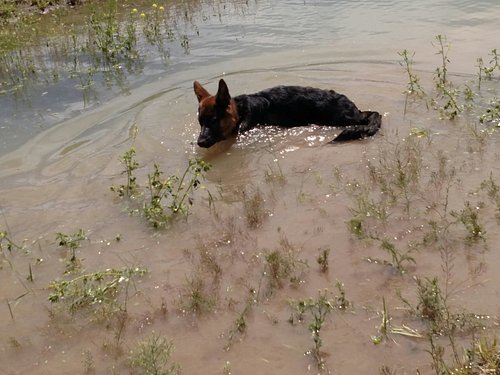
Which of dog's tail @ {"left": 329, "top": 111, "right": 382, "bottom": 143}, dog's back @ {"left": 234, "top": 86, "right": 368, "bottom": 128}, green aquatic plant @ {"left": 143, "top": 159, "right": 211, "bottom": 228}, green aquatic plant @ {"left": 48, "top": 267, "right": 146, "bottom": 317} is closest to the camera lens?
green aquatic plant @ {"left": 48, "top": 267, "right": 146, "bottom": 317}

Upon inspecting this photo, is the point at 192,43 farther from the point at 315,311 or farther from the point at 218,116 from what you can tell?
the point at 315,311

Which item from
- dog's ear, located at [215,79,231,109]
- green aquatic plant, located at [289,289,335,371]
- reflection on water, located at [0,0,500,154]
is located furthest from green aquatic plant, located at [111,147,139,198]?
green aquatic plant, located at [289,289,335,371]

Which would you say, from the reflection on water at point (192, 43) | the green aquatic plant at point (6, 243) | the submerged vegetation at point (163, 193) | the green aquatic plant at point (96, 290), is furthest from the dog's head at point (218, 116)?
the green aquatic plant at point (96, 290)

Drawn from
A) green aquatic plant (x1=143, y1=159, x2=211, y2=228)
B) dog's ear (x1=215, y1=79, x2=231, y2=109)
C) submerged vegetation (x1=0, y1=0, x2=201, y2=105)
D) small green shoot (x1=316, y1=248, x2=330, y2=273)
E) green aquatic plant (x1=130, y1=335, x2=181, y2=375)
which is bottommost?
green aquatic plant (x1=130, y1=335, x2=181, y2=375)

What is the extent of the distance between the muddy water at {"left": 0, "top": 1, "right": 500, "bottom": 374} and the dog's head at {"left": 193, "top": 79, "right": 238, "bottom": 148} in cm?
20

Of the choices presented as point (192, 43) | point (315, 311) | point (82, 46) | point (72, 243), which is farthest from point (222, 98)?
point (82, 46)

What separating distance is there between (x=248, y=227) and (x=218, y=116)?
264 centimetres

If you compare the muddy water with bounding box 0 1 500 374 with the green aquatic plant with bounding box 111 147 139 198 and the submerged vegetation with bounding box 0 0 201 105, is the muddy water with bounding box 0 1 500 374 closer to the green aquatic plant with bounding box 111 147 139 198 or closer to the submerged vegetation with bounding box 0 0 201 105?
the green aquatic plant with bounding box 111 147 139 198

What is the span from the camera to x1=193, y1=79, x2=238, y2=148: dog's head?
24.1 ft

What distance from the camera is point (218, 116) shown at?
748 centimetres

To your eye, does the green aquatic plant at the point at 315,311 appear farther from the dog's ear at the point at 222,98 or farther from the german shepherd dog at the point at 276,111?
the dog's ear at the point at 222,98

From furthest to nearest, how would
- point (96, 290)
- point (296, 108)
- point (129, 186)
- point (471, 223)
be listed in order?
point (296, 108) → point (129, 186) → point (471, 223) → point (96, 290)

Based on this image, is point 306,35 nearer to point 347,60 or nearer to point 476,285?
point 347,60

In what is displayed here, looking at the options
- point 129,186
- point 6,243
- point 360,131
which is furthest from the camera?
point 360,131
